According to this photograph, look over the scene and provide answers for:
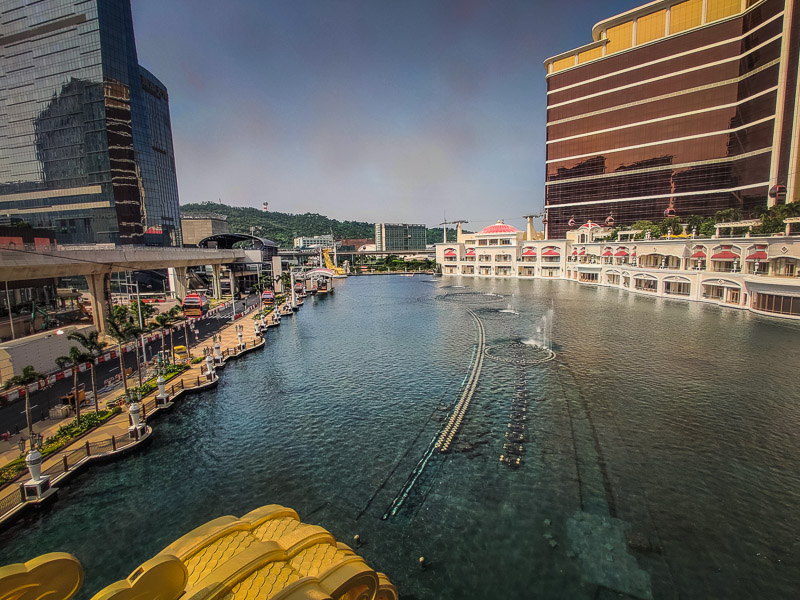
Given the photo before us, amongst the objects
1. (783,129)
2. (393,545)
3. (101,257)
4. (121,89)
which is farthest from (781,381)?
(121,89)

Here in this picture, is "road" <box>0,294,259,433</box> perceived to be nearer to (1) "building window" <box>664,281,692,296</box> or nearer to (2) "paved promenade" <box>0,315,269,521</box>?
(2) "paved promenade" <box>0,315,269,521</box>

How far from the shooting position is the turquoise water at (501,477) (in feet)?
42.3

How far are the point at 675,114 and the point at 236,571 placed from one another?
134320 mm

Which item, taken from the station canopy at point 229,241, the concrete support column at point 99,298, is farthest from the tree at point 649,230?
the concrete support column at point 99,298

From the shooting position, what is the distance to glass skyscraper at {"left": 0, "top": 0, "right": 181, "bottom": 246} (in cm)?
8319

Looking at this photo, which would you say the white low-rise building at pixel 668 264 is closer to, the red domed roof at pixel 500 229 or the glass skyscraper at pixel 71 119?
the red domed roof at pixel 500 229

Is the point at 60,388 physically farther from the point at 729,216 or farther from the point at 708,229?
the point at 729,216

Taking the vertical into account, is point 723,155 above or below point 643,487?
above

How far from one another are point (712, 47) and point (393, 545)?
445 feet

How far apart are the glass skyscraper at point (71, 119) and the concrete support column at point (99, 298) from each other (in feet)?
172

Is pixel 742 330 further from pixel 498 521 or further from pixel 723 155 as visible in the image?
pixel 723 155

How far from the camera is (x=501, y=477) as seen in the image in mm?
17781

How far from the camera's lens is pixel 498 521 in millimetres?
14953

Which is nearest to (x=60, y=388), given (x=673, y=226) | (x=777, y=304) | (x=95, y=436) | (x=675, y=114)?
(x=95, y=436)
